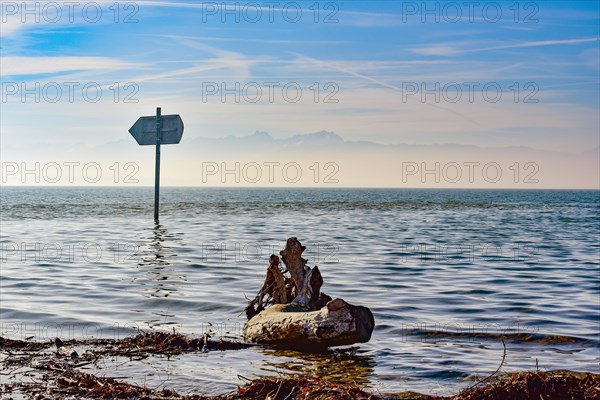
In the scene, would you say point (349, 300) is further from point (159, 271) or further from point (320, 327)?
point (159, 271)

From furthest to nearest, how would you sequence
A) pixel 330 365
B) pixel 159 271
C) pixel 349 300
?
1. pixel 159 271
2. pixel 349 300
3. pixel 330 365

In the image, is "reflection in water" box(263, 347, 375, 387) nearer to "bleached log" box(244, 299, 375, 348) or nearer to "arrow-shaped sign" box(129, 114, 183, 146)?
"bleached log" box(244, 299, 375, 348)

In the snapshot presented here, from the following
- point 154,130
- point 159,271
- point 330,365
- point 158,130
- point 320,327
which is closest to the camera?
point 330,365

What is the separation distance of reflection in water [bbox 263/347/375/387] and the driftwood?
0.69ft

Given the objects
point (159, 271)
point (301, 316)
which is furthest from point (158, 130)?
point (301, 316)

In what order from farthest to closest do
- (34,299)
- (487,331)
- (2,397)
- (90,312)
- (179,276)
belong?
1. (179,276)
2. (34,299)
3. (90,312)
4. (487,331)
5. (2,397)

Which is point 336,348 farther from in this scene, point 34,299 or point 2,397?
point 34,299

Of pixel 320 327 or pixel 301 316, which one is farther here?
pixel 301 316

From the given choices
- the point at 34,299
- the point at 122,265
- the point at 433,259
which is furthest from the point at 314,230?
the point at 34,299

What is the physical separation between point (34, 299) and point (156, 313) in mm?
2772

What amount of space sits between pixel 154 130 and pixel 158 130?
400 millimetres

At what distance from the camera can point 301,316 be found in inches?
388

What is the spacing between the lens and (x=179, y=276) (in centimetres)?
1784

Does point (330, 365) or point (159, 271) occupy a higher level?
point (159, 271)
